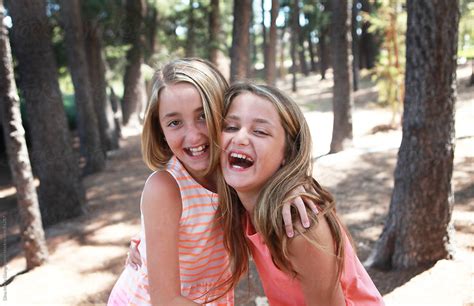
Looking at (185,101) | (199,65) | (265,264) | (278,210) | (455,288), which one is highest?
(199,65)

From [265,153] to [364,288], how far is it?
0.70 metres

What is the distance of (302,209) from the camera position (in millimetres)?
1616

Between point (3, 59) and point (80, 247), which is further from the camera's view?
point (80, 247)

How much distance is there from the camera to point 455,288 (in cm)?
344

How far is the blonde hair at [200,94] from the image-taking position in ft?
6.12

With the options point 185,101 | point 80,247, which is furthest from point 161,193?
point 80,247

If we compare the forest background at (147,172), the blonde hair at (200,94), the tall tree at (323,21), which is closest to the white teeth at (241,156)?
the blonde hair at (200,94)

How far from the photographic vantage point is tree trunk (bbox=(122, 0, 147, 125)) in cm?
1444

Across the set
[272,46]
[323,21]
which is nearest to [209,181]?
[272,46]

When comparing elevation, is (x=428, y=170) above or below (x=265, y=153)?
below

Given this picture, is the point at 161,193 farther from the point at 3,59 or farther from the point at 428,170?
the point at 3,59

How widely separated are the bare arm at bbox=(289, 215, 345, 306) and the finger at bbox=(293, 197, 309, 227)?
1.4 inches

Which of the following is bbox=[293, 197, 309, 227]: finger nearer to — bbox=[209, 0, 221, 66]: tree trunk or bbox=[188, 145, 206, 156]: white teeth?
bbox=[188, 145, 206, 156]: white teeth

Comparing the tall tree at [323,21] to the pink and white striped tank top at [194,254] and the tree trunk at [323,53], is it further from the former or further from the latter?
the pink and white striped tank top at [194,254]
